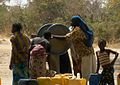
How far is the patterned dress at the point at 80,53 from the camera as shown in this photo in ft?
34.4

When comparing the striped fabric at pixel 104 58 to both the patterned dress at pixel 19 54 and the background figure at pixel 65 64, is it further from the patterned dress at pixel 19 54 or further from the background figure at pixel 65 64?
the patterned dress at pixel 19 54

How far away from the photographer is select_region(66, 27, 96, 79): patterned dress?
10.5 meters

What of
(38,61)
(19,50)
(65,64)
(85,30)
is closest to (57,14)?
(65,64)

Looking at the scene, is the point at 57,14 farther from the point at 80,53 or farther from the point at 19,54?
the point at 19,54

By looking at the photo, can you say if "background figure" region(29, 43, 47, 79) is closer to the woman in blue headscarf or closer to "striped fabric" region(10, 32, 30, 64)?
"striped fabric" region(10, 32, 30, 64)

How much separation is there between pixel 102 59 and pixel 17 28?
1840 mm

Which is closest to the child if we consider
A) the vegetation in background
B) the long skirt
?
the long skirt

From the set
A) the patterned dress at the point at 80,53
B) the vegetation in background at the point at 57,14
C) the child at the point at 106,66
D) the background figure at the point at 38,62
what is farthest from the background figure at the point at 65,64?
the vegetation in background at the point at 57,14

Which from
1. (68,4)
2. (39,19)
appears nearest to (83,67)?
(39,19)

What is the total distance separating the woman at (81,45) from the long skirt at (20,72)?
1.19 metres

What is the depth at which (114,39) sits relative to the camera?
129 feet

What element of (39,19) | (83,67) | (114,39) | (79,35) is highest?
(39,19)

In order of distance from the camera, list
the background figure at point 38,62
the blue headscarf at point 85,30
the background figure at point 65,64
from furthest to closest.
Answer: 1. the background figure at point 65,64
2. the blue headscarf at point 85,30
3. the background figure at point 38,62

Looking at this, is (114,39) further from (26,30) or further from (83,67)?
(83,67)
